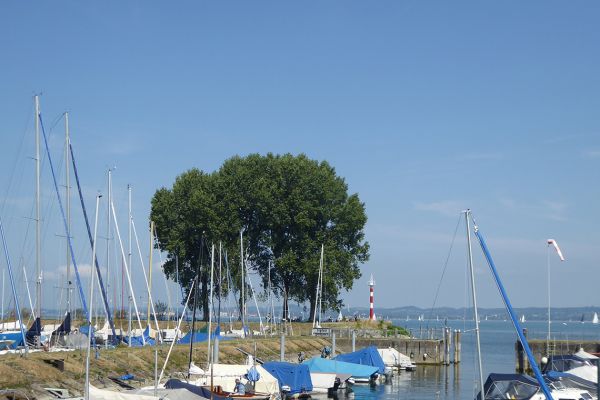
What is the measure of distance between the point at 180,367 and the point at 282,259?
35353 mm

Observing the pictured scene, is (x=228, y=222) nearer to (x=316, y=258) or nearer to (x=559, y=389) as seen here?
(x=316, y=258)

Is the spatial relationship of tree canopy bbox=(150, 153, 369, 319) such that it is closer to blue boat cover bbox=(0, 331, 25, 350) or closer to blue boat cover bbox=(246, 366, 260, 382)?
blue boat cover bbox=(0, 331, 25, 350)

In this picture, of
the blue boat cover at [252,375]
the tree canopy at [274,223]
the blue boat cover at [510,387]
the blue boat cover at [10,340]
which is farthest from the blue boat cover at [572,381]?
the tree canopy at [274,223]

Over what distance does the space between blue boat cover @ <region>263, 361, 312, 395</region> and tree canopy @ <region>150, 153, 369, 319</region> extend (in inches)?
1442

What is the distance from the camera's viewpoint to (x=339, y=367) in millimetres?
58000

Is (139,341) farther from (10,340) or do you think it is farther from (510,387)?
(510,387)

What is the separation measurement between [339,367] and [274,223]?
105 ft

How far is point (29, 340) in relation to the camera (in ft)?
170

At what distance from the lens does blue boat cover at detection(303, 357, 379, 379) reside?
55.4 metres

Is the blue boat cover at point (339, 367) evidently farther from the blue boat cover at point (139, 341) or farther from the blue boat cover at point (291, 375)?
the blue boat cover at point (139, 341)

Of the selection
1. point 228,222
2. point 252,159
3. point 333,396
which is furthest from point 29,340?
point 252,159

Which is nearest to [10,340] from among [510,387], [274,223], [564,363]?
[510,387]

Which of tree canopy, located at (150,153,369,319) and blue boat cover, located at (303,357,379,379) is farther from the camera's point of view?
tree canopy, located at (150,153,369,319)

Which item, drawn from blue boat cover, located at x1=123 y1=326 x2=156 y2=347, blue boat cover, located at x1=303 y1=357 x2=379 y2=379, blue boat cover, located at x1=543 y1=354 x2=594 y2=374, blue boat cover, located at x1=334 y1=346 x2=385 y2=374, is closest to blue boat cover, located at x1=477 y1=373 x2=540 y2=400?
blue boat cover, located at x1=543 y1=354 x2=594 y2=374
